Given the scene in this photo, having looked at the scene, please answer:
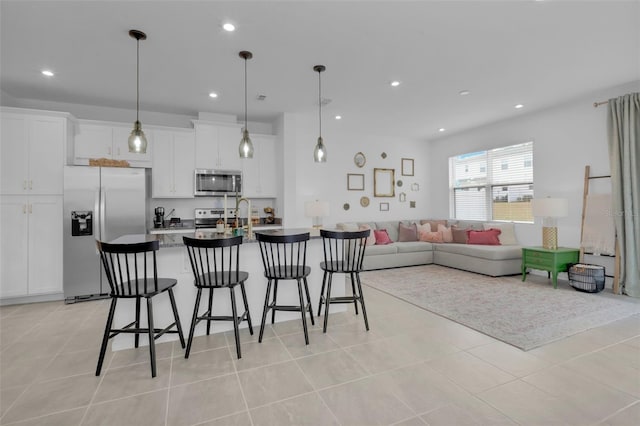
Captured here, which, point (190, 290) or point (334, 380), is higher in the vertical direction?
point (190, 290)

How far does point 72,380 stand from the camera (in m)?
2.16

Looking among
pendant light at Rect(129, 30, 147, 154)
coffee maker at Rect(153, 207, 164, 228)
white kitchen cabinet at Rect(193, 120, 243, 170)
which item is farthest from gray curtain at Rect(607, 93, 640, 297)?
coffee maker at Rect(153, 207, 164, 228)

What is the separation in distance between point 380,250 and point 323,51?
3.63 m

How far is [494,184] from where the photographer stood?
6.16m

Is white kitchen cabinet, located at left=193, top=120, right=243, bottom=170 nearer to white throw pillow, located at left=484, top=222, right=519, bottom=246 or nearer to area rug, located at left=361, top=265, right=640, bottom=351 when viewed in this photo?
area rug, located at left=361, top=265, right=640, bottom=351

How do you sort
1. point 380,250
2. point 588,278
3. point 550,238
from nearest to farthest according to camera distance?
point 588,278, point 550,238, point 380,250

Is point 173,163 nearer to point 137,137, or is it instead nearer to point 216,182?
point 216,182

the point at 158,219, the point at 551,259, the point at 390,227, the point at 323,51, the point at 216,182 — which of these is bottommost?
the point at 551,259

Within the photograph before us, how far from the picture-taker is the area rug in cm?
291

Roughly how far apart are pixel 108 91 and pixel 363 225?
468cm

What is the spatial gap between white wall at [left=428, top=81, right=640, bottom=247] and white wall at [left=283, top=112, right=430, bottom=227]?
197cm

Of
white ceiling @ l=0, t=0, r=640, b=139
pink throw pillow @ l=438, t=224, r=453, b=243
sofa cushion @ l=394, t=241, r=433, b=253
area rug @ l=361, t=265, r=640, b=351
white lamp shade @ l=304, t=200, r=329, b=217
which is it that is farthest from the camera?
pink throw pillow @ l=438, t=224, r=453, b=243

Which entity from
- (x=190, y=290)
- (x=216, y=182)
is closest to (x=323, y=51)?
(x=190, y=290)

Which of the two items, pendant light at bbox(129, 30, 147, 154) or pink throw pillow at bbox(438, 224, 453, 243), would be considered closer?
pendant light at bbox(129, 30, 147, 154)
